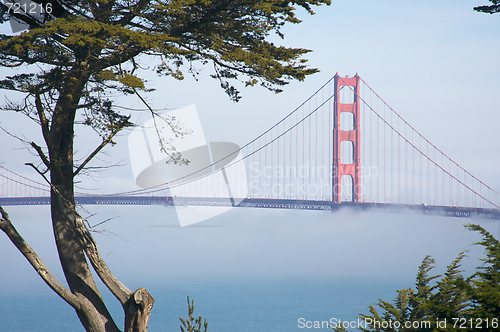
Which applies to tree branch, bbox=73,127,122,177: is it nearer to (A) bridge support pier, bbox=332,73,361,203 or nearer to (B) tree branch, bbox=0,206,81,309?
(B) tree branch, bbox=0,206,81,309

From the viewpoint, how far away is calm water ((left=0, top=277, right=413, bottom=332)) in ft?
169

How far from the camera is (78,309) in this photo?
4996 mm

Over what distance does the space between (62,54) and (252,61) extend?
2.24 meters

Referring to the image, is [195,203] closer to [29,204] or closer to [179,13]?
[29,204]

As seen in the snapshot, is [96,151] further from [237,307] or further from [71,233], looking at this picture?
[237,307]

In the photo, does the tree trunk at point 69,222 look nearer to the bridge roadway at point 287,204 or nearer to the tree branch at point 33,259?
the tree branch at point 33,259

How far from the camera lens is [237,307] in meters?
64.5

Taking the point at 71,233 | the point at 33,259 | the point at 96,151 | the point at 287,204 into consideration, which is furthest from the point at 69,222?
the point at 287,204

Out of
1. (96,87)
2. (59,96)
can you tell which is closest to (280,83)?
(96,87)

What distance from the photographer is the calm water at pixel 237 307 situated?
51.6 metres

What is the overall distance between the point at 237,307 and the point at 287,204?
32.1 meters

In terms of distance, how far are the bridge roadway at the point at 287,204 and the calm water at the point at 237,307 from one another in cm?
1077

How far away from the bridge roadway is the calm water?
10774 millimetres

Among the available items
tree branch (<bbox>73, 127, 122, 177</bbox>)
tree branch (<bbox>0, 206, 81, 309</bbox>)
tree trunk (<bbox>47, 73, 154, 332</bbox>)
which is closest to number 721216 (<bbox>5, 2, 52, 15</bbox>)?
tree trunk (<bbox>47, 73, 154, 332</bbox>)
